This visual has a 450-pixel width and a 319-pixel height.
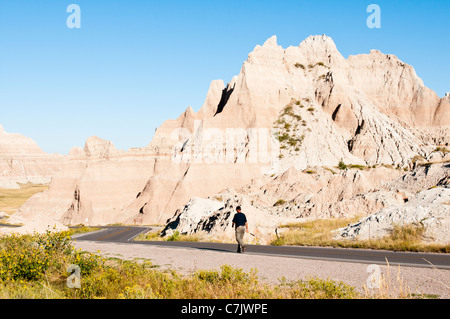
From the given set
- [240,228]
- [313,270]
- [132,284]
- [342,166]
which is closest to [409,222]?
[240,228]

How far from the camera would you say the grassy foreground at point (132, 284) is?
7668 millimetres

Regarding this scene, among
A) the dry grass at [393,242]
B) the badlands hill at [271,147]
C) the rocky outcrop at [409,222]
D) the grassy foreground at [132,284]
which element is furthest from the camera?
the badlands hill at [271,147]

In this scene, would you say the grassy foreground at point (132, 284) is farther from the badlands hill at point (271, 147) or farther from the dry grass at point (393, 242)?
the badlands hill at point (271, 147)

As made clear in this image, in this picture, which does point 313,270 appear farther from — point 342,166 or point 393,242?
point 342,166

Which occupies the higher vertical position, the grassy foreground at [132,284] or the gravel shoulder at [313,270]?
the grassy foreground at [132,284]

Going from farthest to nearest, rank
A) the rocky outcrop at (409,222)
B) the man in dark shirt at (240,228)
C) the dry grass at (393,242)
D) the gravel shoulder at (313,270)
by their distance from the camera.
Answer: the rocky outcrop at (409,222) < the dry grass at (393,242) < the man in dark shirt at (240,228) < the gravel shoulder at (313,270)

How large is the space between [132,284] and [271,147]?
67295mm

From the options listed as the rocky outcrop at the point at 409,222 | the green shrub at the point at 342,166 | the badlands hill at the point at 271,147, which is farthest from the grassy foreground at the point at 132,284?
the green shrub at the point at 342,166

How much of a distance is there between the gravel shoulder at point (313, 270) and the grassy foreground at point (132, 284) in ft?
2.50

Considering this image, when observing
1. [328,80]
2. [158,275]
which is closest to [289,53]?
[328,80]

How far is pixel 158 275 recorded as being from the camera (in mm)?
10164

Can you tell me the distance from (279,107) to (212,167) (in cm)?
2478
